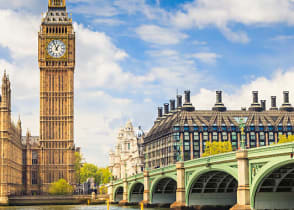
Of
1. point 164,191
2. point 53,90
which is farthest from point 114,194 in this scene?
point 53,90

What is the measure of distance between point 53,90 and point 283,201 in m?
117

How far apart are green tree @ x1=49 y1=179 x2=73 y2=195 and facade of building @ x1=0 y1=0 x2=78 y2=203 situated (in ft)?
17.0

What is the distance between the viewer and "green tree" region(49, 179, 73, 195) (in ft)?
516

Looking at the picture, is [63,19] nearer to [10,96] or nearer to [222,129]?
[10,96]

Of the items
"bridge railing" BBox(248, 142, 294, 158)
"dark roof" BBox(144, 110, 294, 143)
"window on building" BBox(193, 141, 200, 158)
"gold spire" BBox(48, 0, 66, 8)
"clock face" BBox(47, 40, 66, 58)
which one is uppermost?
"gold spire" BBox(48, 0, 66, 8)

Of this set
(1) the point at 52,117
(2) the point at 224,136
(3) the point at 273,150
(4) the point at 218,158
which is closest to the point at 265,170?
(3) the point at 273,150

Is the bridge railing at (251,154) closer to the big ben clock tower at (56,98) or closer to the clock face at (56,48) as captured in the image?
the big ben clock tower at (56,98)

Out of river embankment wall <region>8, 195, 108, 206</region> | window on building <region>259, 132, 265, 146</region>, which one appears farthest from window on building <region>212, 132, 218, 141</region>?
river embankment wall <region>8, 195, 108, 206</region>

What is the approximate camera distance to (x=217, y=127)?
159m

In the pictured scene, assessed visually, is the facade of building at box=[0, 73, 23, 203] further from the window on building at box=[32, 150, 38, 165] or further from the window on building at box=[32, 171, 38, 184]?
the window on building at box=[32, 150, 38, 165]

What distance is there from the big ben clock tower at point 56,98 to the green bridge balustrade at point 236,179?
76.5m

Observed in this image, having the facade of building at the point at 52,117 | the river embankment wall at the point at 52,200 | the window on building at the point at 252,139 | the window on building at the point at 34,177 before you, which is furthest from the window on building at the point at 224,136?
the window on building at the point at 34,177

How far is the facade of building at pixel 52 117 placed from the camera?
547 feet

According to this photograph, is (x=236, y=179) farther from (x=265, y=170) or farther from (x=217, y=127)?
(x=217, y=127)
